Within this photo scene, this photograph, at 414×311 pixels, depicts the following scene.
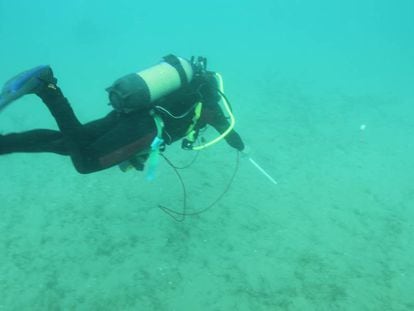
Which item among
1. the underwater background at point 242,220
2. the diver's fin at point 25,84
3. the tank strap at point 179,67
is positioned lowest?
the underwater background at point 242,220

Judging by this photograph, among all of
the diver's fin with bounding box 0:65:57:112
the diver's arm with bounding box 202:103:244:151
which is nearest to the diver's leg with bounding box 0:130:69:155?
the diver's fin with bounding box 0:65:57:112

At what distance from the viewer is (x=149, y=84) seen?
4059mm

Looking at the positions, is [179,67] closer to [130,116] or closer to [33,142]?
[130,116]

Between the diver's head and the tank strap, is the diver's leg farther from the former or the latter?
the diver's head

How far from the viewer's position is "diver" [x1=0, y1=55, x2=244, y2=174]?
3.64m

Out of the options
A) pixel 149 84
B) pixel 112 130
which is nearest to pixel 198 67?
pixel 149 84

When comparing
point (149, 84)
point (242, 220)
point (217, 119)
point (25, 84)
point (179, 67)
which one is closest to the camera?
point (25, 84)

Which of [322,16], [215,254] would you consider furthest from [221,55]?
[322,16]

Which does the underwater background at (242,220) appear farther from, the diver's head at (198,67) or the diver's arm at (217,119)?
the diver's head at (198,67)

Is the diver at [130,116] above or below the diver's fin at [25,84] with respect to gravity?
below

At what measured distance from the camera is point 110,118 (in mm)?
4238

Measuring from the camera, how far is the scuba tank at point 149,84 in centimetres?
390

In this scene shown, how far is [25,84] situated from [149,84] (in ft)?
4.10

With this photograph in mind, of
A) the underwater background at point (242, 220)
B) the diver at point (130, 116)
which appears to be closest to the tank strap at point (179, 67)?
the diver at point (130, 116)
